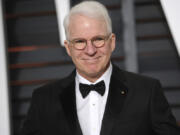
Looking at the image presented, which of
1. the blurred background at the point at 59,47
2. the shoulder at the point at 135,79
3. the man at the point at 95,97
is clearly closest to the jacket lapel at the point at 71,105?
the man at the point at 95,97

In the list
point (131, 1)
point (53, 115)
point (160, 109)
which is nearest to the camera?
point (160, 109)

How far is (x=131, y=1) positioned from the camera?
2.98 meters

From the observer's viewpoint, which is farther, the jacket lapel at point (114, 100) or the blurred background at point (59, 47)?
the blurred background at point (59, 47)

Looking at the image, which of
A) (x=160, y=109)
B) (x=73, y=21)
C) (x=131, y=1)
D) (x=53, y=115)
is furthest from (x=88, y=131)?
(x=131, y=1)

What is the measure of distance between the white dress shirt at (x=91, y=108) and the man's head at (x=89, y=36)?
0.47ft

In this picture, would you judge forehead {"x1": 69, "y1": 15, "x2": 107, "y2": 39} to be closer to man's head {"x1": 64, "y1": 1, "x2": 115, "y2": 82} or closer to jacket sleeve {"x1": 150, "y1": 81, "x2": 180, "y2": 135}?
man's head {"x1": 64, "y1": 1, "x2": 115, "y2": 82}

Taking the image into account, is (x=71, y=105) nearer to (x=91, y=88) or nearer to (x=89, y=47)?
(x=91, y=88)

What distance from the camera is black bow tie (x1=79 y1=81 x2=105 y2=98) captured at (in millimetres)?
1890

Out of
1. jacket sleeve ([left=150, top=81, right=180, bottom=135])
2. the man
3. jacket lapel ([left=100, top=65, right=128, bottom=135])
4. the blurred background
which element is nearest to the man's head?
the man

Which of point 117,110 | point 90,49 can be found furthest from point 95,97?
point 90,49

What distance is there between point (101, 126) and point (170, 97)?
1442mm

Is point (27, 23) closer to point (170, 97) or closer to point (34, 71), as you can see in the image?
point (34, 71)

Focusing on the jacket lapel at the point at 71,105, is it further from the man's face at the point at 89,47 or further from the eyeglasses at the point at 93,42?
the eyeglasses at the point at 93,42

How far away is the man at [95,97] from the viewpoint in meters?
1.75
